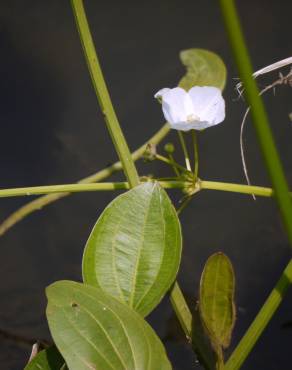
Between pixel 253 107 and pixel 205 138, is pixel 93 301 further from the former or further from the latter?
pixel 205 138

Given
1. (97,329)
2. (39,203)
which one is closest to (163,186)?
(97,329)

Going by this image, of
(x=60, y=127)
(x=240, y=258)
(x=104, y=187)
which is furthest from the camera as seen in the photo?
(x=60, y=127)

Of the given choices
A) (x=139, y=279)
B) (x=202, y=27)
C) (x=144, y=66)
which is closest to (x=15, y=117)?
(x=144, y=66)

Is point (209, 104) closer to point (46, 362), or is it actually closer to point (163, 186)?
point (163, 186)

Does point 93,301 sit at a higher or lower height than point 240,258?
higher

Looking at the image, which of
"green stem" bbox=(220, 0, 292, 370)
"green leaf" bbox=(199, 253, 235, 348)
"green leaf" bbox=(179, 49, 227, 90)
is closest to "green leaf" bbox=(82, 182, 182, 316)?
"green leaf" bbox=(199, 253, 235, 348)

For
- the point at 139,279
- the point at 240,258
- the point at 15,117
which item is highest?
the point at 15,117

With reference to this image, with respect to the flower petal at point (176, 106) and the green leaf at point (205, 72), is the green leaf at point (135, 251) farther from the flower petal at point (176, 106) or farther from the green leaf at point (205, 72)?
the green leaf at point (205, 72)
